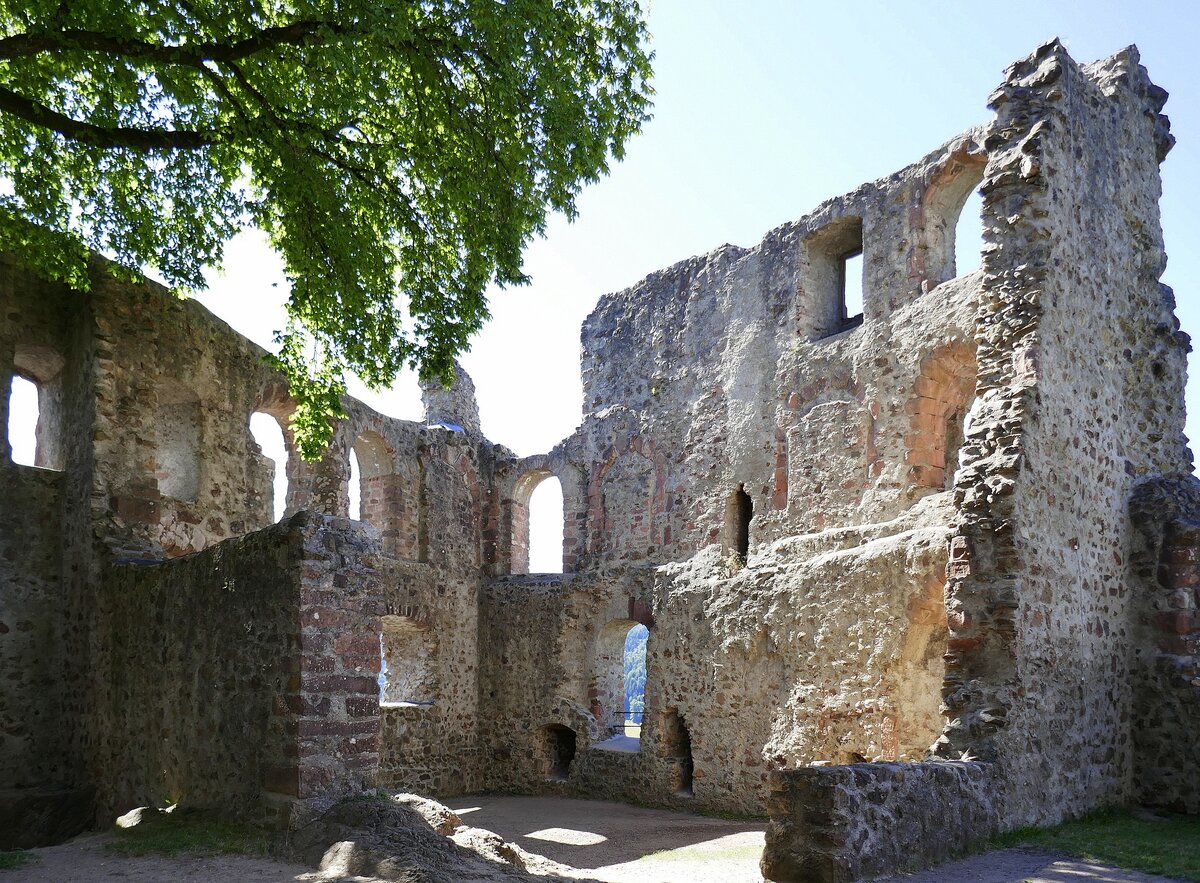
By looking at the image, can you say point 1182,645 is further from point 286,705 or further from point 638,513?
point 638,513

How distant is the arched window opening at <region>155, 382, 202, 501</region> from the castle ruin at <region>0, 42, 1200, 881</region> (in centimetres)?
5

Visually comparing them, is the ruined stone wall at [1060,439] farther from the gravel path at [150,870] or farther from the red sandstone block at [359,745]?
the gravel path at [150,870]

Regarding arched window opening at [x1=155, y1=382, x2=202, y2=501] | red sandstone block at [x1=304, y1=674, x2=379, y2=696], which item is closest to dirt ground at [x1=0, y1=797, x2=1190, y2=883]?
red sandstone block at [x1=304, y1=674, x2=379, y2=696]

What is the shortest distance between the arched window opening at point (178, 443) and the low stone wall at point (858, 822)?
24.8ft

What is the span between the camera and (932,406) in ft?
41.3

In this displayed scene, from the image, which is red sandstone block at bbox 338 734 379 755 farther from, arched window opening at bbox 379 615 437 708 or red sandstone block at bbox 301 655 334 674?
arched window opening at bbox 379 615 437 708

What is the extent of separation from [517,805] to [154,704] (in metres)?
7.55

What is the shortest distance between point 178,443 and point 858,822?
861 centimetres

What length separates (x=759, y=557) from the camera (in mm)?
13797

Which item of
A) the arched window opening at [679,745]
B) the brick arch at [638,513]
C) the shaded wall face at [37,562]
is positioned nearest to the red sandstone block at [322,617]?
the shaded wall face at [37,562]

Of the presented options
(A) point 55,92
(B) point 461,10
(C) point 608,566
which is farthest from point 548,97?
(C) point 608,566

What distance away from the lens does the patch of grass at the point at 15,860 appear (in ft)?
21.3

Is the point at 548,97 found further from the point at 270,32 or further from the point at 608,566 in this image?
the point at 608,566

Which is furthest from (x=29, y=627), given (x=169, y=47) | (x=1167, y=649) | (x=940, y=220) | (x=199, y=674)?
(x=940, y=220)
